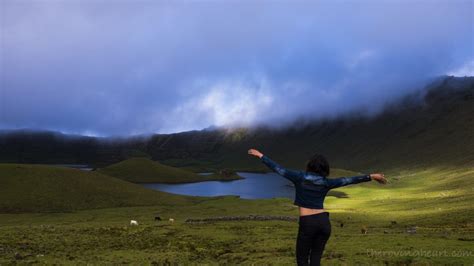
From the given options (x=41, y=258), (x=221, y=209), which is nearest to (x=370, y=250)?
(x=41, y=258)

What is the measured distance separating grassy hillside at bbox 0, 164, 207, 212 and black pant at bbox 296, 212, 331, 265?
9693cm

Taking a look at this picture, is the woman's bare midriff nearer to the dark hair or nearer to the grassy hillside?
the dark hair

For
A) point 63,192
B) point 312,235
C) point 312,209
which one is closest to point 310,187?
point 312,209

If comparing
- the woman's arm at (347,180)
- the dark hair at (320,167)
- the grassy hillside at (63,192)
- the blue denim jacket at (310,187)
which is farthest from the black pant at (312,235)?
the grassy hillside at (63,192)

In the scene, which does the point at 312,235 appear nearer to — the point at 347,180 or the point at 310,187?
the point at 310,187

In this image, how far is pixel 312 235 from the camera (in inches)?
447

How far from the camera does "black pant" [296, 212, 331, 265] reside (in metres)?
11.3

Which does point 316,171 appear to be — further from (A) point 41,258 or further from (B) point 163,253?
(A) point 41,258

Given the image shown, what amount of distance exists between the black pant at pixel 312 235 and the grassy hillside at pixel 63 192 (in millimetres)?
96932

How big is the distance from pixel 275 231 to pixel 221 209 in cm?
5089

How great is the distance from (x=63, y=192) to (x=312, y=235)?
110127 millimetres

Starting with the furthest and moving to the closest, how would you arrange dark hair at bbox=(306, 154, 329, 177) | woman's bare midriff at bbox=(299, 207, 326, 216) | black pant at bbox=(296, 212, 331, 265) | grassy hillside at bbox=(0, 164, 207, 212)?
grassy hillside at bbox=(0, 164, 207, 212) → dark hair at bbox=(306, 154, 329, 177) → woman's bare midriff at bbox=(299, 207, 326, 216) → black pant at bbox=(296, 212, 331, 265)

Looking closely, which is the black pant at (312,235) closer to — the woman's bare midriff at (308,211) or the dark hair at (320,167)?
the woman's bare midriff at (308,211)

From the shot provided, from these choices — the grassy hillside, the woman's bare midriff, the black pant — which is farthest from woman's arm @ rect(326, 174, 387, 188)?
the grassy hillside
